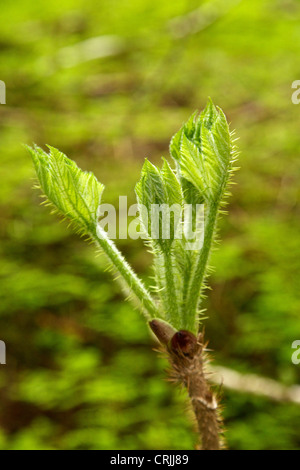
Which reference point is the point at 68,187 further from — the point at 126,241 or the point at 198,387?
the point at 126,241

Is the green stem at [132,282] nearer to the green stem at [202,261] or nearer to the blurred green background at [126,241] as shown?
the green stem at [202,261]

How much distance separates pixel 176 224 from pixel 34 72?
288 centimetres

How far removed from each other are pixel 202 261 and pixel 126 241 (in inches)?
99.2

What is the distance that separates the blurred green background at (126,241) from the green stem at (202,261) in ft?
3.63

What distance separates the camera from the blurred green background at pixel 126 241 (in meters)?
2.33

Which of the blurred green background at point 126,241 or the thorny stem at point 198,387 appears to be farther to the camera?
the blurred green background at point 126,241

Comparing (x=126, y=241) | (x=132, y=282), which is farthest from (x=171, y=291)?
(x=126, y=241)

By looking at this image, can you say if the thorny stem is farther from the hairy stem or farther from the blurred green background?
the blurred green background

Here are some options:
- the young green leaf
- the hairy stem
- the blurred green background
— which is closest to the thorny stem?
the hairy stem

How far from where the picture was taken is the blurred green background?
91.7 inches

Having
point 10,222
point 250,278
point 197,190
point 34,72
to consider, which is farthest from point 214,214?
point 34,72

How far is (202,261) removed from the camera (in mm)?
702

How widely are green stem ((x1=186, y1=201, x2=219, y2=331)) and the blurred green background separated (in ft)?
3.63

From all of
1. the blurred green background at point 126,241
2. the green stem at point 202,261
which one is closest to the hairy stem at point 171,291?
the green stem at point 202,261
